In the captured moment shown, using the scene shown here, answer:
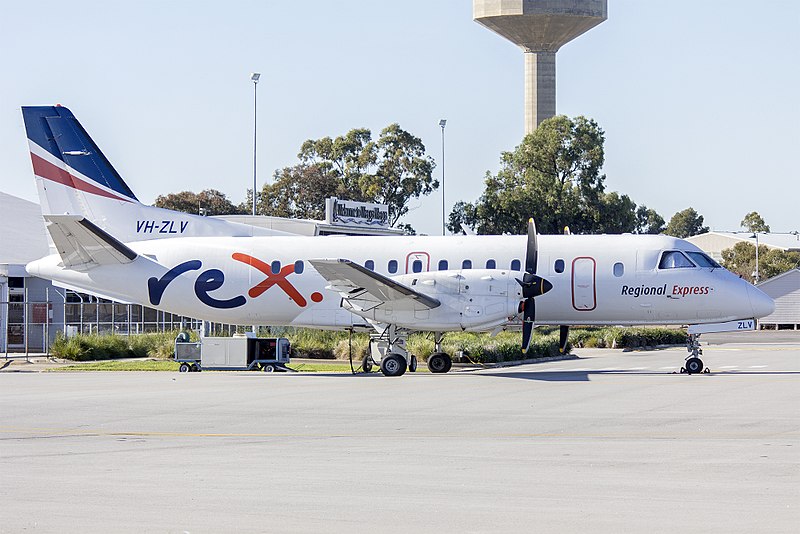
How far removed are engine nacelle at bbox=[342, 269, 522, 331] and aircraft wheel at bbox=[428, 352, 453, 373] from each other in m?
1.82

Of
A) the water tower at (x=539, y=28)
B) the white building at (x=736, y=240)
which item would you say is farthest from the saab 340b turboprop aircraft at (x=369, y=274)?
the white building at (x=736, y=240)

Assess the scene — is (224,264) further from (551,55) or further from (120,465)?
(551,55)

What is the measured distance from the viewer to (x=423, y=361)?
3459 centimetres

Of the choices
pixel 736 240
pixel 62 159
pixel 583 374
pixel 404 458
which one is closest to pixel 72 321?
pixel 62 159

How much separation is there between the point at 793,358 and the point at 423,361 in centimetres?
1373

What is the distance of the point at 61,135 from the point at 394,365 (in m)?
11.8

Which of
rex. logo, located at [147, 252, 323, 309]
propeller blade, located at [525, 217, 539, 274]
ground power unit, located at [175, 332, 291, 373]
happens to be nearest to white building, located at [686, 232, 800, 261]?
ground power unit, located at [175, 332, 291, 373]

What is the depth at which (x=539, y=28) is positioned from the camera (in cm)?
9906

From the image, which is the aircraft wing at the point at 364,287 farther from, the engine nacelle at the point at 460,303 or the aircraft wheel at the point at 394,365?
the aircraft wheel at the point at 394,365

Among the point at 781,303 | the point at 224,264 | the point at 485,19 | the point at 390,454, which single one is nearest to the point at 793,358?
the point at 224,264

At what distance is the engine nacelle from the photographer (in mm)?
27266

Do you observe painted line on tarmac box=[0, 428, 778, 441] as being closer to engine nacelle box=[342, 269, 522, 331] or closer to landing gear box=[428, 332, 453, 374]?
engine nacelle box=[342, 269, 522, 331]

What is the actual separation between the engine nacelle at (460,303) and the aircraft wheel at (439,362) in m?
1.82

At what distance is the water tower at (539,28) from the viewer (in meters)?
95.8
